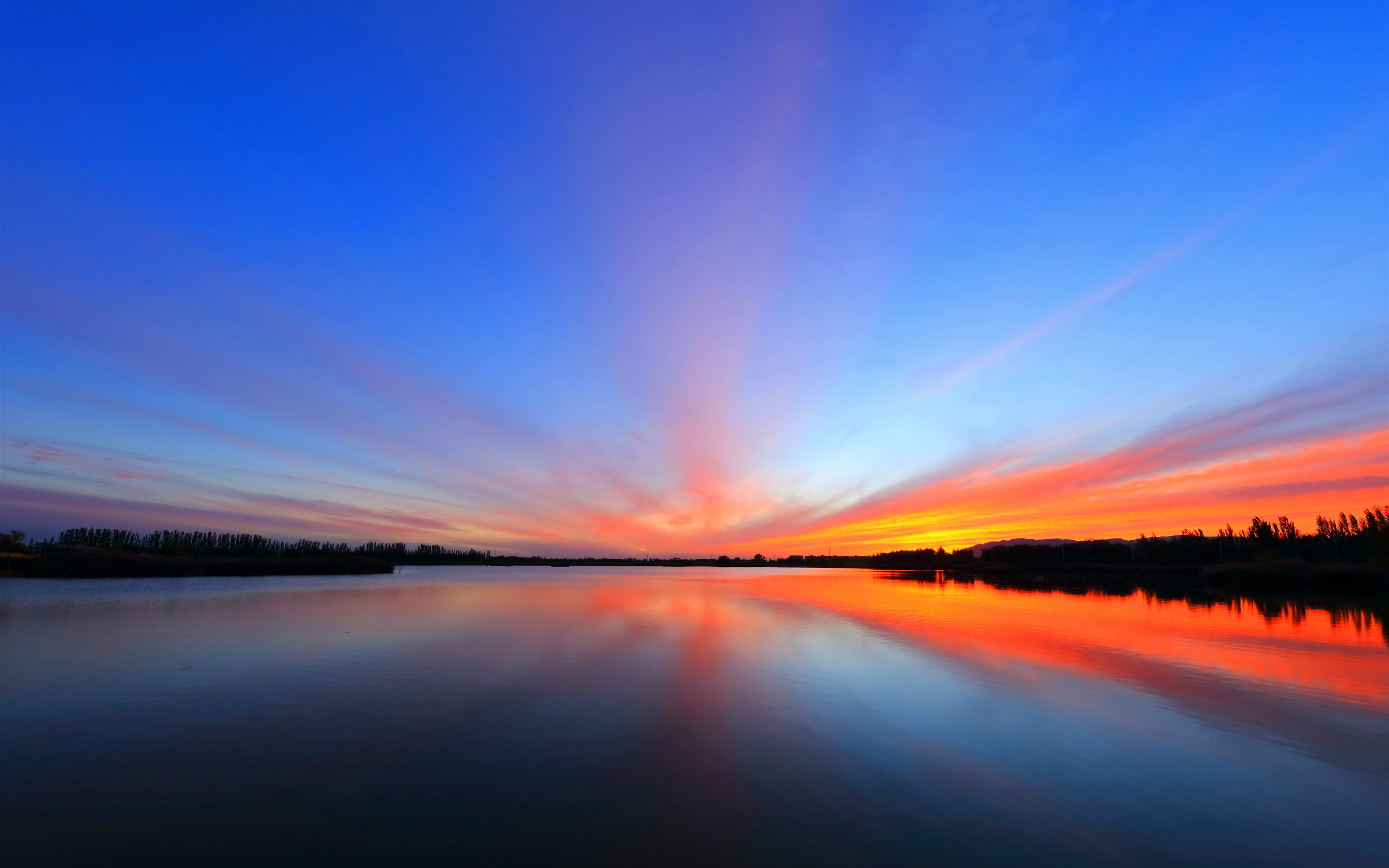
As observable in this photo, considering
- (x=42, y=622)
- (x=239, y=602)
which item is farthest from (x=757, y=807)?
(x=239, y=602)

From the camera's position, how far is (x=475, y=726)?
12.1m

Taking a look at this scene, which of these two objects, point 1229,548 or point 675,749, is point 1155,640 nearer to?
point 675,749

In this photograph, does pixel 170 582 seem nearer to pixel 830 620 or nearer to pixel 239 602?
pixel 239 602

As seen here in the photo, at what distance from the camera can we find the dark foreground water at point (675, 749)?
7.30 meters

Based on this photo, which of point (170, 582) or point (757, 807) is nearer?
point (757, 807)

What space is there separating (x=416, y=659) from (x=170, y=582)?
51358 mm

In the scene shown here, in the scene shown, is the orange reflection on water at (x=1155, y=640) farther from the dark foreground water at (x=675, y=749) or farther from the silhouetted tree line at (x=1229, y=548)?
the silhouetted tree line at (x=1229, y=548)

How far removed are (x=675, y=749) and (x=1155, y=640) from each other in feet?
86.3

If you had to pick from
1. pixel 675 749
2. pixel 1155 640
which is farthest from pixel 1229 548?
pixel 675 749

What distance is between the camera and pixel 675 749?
11031 millimetres

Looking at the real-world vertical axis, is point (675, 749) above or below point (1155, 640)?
above

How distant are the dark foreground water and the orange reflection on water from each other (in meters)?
0.28

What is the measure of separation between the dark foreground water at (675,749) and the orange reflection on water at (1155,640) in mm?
275

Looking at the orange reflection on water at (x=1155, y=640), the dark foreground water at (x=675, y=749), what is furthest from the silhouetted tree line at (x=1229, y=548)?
the dark foreground water at (x=675, y=749)
